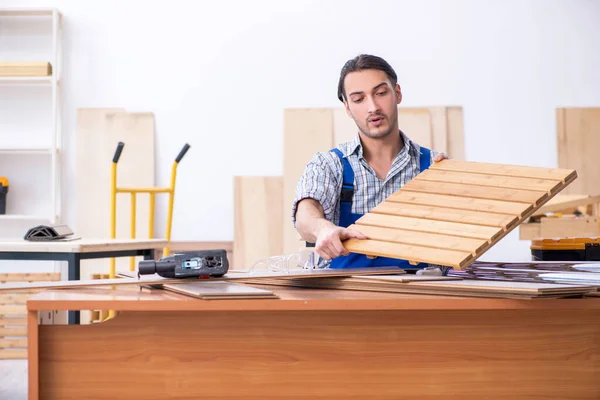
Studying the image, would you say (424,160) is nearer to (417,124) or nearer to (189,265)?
(189,265)

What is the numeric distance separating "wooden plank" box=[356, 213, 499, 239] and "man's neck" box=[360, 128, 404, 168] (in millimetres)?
745

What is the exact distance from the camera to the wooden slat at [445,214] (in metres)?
2.09

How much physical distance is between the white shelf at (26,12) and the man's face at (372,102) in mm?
3718

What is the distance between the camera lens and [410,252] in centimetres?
203

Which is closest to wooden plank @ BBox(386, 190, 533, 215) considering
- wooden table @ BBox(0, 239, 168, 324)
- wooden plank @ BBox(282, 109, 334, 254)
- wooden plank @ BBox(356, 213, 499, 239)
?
wooden plank @ BBox(356, 213, 499, 239)

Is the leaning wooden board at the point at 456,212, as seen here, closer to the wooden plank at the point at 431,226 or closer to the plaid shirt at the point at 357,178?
the wooden plank at the point at 431,226

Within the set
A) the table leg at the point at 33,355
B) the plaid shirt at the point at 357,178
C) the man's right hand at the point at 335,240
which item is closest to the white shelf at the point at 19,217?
the plaid shirt at the point at 357,178

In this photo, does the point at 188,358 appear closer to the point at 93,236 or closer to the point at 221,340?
the point at 221,340

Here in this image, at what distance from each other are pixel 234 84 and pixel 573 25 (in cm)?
268

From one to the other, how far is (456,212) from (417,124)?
389 cm

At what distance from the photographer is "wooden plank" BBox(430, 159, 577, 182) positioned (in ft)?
7.53

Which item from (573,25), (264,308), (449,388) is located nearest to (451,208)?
(449,388)

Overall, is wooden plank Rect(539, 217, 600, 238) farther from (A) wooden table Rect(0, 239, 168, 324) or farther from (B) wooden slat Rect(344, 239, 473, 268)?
(B) wooden slat Rect(344, 239, 473, 268)

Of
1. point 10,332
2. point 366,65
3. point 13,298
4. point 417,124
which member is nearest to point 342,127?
point 417,124
